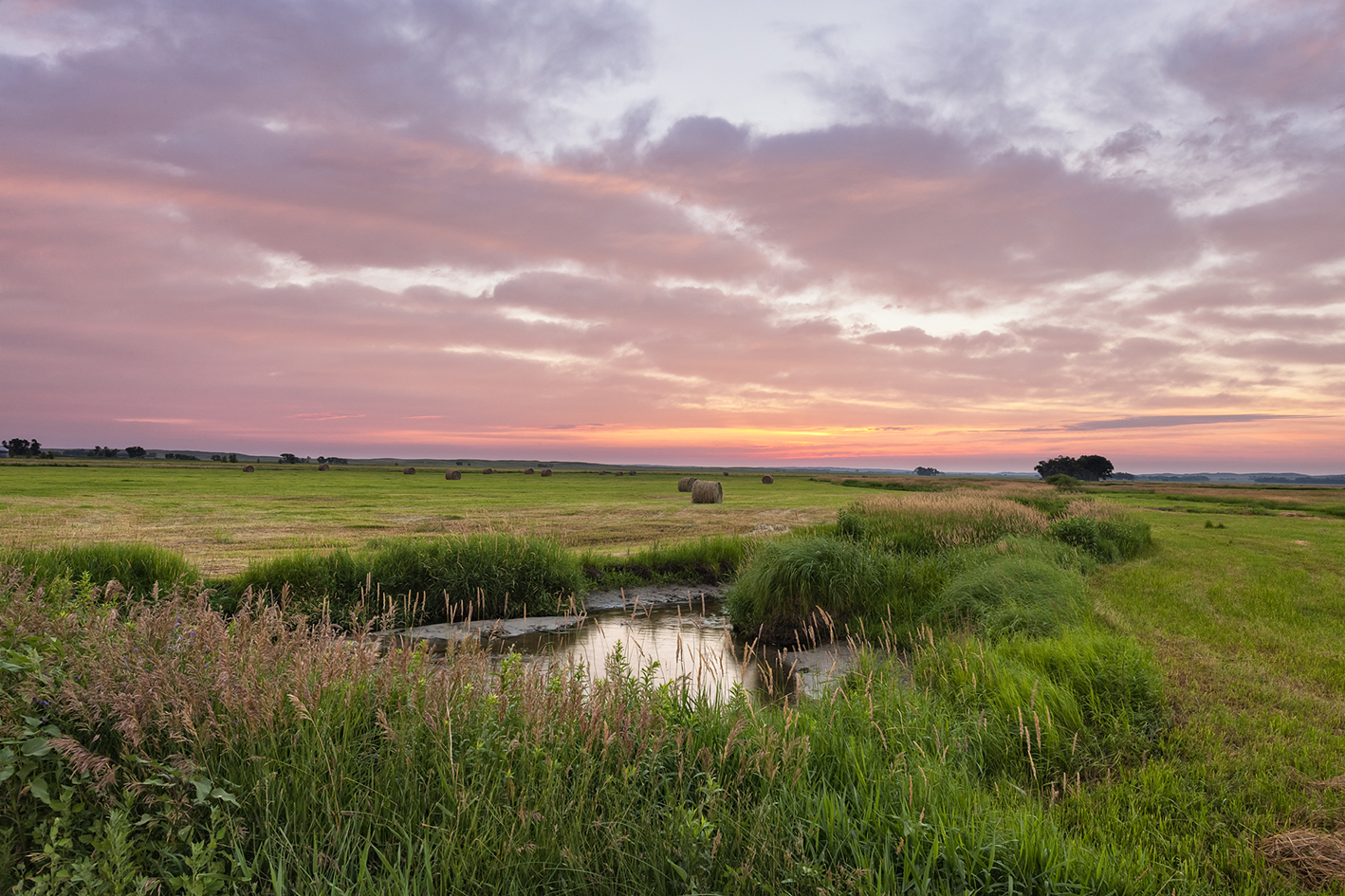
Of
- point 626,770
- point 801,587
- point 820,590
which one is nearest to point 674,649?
point 801,587

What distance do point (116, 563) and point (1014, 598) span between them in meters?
16.4

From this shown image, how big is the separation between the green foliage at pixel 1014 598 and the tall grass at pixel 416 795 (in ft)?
22.2

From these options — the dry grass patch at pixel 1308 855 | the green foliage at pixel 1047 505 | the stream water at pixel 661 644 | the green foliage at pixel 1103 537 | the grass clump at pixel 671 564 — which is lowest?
the stream water at pixel 661 644

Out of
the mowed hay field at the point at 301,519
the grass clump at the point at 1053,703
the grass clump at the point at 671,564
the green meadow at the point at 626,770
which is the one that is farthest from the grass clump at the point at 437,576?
the grass clump at the point at 1053,703

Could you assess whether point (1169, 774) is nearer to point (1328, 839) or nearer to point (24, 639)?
point (1328, 839)

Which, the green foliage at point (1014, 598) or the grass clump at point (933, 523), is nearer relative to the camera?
the green foliage at point (1014, 598)

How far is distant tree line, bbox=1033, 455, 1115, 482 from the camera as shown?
481 ft

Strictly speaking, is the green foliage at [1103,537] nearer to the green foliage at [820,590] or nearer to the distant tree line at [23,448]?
the green foliage at [820,590]

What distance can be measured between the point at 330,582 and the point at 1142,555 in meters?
21.1

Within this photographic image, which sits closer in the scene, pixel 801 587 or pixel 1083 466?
pixel 801 587

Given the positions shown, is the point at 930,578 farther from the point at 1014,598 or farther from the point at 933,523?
the point at 933,523

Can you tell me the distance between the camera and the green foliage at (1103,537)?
1875 centimetres

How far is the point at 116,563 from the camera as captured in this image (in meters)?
12.3

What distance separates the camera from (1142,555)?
18797 millimetres
